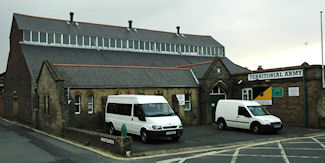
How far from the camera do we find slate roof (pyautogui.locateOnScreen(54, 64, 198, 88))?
2108 centimetres

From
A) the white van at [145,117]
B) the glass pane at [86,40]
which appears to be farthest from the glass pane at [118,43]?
the white van at [145,117]

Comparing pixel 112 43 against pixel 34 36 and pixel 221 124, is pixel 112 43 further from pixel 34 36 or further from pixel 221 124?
Result: pixel 221 124

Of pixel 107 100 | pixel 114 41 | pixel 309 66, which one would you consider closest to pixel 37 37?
pixel 114 41

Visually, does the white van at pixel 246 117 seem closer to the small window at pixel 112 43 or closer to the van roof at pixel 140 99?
the van roof at pixel 140 99

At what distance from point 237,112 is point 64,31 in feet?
88.4

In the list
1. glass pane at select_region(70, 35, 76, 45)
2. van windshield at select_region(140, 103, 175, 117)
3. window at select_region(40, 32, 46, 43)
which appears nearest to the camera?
van windshield at select_region(140, 103, 175, 117)

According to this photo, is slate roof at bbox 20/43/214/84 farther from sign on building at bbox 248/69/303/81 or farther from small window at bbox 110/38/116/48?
sign on building at bbox 248/69/303/81

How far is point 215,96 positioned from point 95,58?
55.0 ft

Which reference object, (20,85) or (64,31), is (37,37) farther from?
(20,85)

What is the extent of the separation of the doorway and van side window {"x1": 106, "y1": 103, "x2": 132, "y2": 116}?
10.00 metres

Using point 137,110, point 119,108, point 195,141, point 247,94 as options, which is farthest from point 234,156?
point 247,94

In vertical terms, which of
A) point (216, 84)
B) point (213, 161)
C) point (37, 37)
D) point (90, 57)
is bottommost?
point (213, 161)

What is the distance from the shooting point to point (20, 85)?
98.4 feet

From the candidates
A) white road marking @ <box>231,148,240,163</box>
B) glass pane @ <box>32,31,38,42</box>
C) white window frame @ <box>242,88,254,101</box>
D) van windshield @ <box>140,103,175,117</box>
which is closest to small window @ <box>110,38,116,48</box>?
glass pane @ <box>32,31,38,42</box>
